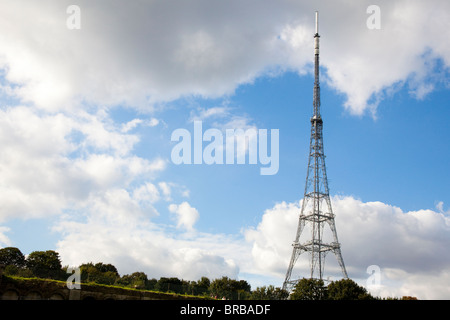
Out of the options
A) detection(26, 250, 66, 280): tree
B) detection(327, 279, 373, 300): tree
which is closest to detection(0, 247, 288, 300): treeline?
detection(26, 250, 66, 280): tree

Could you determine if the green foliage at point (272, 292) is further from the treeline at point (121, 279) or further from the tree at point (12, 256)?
the tree at point (12, 256)

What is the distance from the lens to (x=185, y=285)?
6425 centimetres

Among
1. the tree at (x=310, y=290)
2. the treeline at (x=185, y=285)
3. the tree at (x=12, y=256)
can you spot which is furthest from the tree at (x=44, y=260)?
the tree at (x=310, y=290)

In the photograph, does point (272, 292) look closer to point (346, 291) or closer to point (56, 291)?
point (346, 291)

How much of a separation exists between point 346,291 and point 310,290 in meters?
7.31

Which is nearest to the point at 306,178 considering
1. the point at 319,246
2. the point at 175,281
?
the point at 319,246

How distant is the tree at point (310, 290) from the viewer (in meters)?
73.4

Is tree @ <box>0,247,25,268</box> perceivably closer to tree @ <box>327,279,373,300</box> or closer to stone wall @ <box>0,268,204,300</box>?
stone wall @ <box>0,268,204,300</box>

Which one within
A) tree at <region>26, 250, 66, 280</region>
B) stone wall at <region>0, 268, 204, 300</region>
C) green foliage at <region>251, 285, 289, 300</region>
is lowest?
green foliage at <region>251, 285, 289, 300</region>

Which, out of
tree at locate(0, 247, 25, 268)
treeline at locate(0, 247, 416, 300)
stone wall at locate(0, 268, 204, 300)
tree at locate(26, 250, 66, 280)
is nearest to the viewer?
stone wall at locate(0, 268, 204, 300)

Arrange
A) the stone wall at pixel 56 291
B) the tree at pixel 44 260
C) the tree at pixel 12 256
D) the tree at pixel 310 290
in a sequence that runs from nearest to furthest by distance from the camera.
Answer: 1. the stone wall at pixel 56 291
2. the tree at pixel 310 290
3. the tree at pixel 44 260
4. the tree at pixel 12 256

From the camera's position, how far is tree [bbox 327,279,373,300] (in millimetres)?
70125
